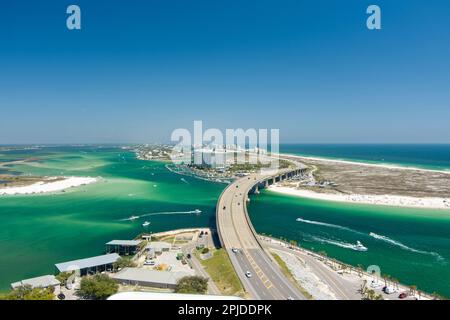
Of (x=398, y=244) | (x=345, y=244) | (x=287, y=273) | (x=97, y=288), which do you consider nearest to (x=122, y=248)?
(x=97, y=288)

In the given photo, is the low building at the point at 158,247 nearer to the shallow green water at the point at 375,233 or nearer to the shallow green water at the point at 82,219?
the shallow green water at the point at 82,219

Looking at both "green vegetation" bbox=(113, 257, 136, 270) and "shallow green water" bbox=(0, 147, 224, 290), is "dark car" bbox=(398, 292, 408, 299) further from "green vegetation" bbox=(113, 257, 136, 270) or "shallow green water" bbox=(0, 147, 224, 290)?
"shallow green water" bbox=(0, 147, 224, 290)

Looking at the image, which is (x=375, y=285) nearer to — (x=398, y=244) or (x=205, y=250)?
(x=398, y=244)

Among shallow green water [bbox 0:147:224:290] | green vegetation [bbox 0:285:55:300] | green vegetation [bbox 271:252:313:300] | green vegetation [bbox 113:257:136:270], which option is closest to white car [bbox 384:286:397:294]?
green vegetation [bbox 271:252:313:300]

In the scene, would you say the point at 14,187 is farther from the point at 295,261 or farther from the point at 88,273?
the point at 295,261
